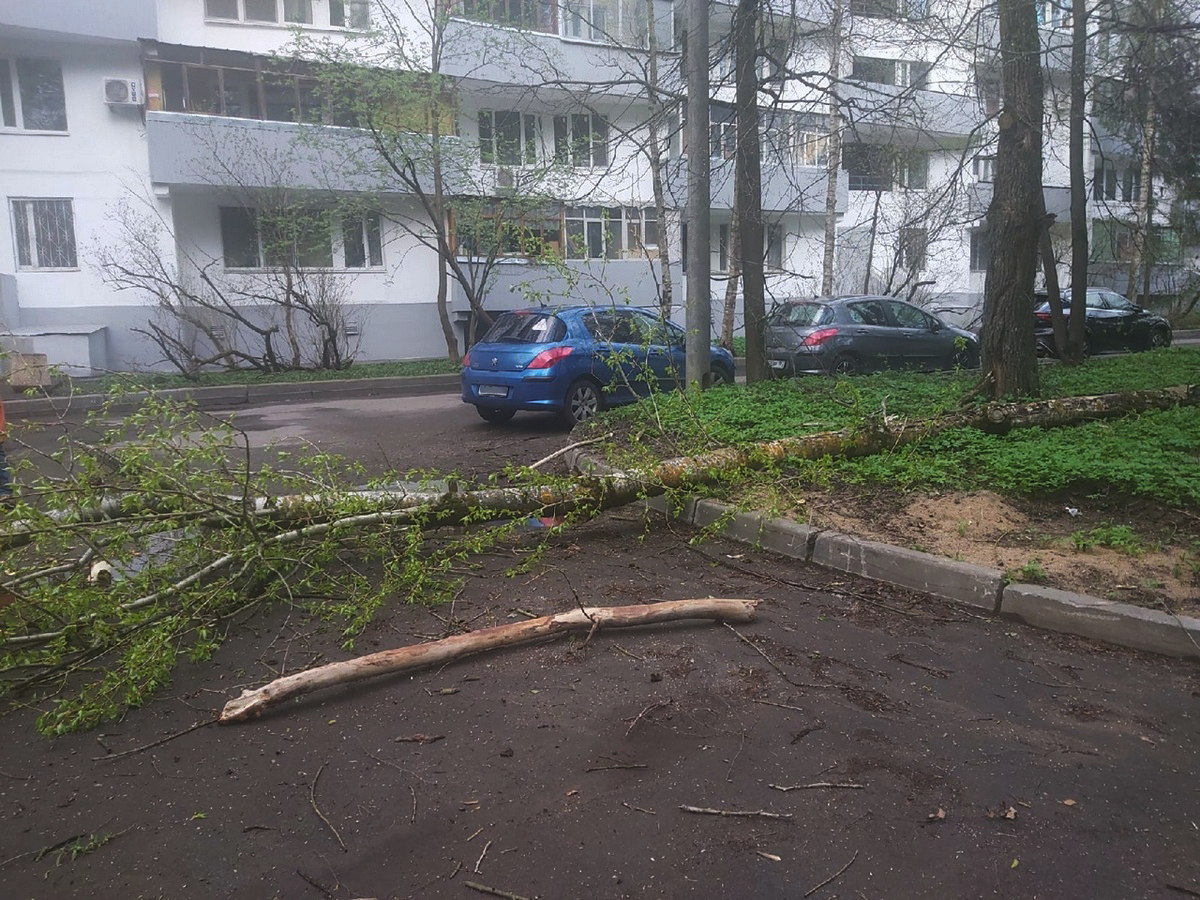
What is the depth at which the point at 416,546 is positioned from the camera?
502cm

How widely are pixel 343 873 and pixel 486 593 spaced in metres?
2.45

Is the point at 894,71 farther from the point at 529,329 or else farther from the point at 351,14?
the point at 351,14

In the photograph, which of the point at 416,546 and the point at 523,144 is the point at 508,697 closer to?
the point at 416,546

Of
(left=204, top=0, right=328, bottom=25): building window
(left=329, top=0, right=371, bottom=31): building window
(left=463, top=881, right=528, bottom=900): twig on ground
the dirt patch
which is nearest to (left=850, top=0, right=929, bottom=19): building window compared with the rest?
the dirt patch

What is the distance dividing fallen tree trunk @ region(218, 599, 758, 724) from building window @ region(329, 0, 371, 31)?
19.7 m

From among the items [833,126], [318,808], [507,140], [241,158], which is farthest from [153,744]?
[507,140]

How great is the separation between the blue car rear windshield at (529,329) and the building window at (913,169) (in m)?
6.37

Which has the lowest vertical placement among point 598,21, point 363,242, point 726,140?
point 726,140

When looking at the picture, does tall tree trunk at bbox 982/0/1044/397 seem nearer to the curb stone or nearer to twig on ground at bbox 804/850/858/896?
the curb stone

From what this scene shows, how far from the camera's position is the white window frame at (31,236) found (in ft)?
66.1

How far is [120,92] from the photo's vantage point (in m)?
19.9

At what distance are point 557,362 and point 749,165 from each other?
11.1ft

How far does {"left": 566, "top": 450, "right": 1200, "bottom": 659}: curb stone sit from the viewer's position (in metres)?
4.14

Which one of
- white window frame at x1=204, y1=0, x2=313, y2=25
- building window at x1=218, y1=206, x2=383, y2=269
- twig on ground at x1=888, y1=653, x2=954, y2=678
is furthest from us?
white window frame at x1=204, y1=0, x2=313, y2=25
